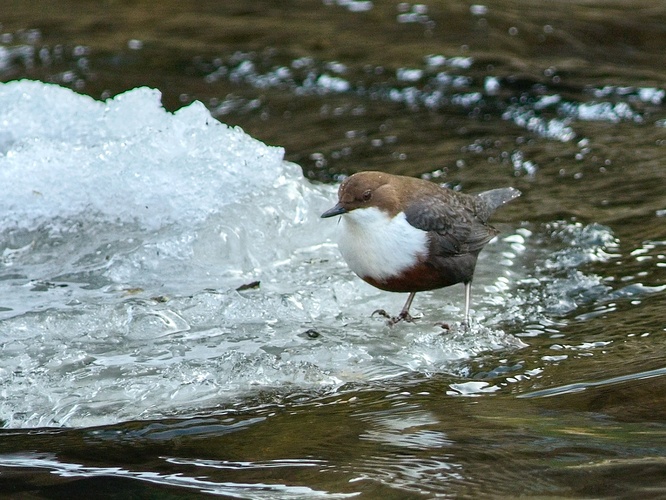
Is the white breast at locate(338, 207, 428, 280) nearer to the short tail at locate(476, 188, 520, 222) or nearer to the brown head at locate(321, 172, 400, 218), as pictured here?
the brown head at locate(321, 172, 400, 218)

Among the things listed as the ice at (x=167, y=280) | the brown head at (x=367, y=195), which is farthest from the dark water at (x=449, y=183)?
the brown head at (x=367, y=195)

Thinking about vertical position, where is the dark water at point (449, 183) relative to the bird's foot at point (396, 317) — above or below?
above

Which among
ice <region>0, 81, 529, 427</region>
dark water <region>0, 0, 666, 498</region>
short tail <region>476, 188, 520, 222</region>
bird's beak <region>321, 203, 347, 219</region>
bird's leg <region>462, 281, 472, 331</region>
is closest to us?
dark water <region>0, 0, 666, 498</region>

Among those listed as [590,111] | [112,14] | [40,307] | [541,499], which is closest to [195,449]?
[541,499]

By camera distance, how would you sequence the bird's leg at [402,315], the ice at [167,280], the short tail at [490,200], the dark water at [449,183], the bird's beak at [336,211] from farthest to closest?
the short tail at [490,200], the bird's leg at [402,315], the bird's beak at [336,211], the ice at [167,280], the dark water at [449,183]

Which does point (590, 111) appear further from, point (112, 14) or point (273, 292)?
point (112, 14)

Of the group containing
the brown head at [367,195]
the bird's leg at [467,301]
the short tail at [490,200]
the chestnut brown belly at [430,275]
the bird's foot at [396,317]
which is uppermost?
the brown head at [367,195]

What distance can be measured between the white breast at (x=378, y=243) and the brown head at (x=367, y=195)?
26 mm

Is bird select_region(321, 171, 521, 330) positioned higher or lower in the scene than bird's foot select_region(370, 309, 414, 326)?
higher

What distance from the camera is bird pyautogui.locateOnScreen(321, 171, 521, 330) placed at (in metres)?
3.85

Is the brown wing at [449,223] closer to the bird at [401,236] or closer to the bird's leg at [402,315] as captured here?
the bird at [401,236]

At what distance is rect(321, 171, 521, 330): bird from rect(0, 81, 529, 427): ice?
0.75ft

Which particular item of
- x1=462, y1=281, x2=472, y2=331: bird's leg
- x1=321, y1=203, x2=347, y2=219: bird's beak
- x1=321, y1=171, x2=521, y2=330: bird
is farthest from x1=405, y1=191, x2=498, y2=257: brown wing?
x1=321, y1=203, x2=347, y2=219: bird's beak

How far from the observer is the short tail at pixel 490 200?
450cm
